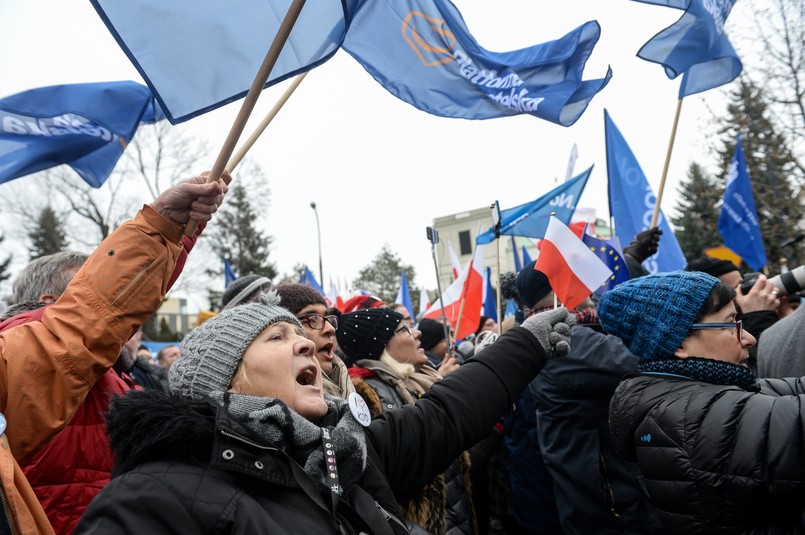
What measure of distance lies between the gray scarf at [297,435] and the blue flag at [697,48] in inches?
141

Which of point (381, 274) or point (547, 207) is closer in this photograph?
point (547, 207)

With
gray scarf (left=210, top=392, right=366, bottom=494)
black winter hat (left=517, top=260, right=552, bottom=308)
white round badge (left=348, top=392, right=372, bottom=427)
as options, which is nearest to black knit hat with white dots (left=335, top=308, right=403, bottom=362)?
black winter hat (left=517, top=260, right=552, bottom=308)

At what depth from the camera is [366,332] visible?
383 centimetres

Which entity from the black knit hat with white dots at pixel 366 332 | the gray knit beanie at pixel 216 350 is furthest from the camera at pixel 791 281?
the gray knit beanie at pixel 216 350

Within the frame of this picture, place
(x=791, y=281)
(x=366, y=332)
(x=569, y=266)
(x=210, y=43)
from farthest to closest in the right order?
(x=366, y=332) → (x=569, y=266) → (x=791, y=281) → (x=210, y=43)

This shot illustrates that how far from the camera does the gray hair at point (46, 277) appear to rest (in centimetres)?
266

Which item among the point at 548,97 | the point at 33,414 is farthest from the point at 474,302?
the point at 33,414

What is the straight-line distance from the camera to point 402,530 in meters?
1.93

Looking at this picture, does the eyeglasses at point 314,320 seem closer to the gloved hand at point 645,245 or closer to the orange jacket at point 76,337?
the orange jacket at point 76,337

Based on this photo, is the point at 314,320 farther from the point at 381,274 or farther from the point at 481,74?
the point at 381,274

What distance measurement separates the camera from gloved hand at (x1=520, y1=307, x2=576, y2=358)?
2.74 meters

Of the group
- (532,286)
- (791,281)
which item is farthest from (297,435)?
(791,281)

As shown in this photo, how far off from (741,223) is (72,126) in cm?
736

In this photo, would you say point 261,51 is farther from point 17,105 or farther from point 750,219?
point 750,219
